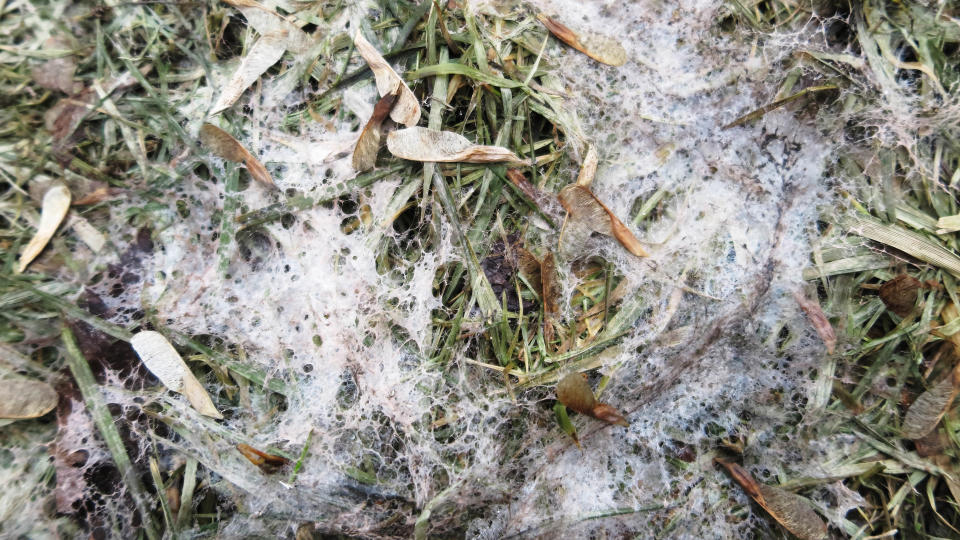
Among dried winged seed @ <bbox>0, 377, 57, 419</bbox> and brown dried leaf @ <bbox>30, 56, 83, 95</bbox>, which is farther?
brown dried leaf @ <bbox>30, 56, 83, 95</bbox>

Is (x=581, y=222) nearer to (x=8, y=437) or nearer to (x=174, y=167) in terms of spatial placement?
(x=174, y=167)

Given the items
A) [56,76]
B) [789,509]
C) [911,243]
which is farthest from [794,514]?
[56,76]

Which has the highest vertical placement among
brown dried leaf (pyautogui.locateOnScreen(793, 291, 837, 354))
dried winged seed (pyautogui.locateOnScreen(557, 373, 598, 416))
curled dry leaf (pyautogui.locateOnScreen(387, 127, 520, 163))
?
curled dry leaf (pyautogui.locateOnScreen(387, 127, 520, 163))

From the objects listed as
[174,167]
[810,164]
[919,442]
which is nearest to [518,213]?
[810,164]

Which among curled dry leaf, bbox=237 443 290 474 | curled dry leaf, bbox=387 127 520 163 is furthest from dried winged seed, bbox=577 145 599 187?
curled dry leaf, bbox=237 443 290 474

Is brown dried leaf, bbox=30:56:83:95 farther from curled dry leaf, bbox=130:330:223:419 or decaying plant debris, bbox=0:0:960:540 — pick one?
curled dry leaf, bbox=130:330:223:419

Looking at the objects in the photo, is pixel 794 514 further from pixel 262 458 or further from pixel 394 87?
pixel 394 87
